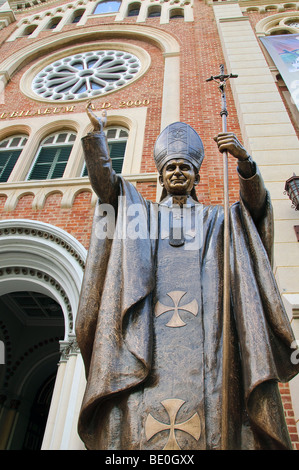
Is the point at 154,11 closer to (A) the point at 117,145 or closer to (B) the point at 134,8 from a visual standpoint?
(B) the point at 134,8

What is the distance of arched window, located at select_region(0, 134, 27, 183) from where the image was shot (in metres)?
7.68

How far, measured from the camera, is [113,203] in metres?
2.43

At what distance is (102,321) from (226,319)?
62 cm

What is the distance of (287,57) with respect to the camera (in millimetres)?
7980

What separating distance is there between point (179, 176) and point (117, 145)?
5693 millimetres

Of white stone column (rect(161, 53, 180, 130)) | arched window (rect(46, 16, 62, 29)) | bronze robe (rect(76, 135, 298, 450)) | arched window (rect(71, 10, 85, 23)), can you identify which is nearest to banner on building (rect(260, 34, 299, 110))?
white stone column (rect(161, 53, 180, 130))

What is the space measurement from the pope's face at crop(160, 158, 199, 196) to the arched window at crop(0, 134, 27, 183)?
18.9ft

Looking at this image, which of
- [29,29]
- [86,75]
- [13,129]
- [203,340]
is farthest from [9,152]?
[29,29]

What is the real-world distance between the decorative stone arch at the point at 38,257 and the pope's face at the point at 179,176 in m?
2.81

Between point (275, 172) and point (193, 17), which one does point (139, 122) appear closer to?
point (275, 172)

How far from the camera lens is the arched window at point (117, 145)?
7461mm

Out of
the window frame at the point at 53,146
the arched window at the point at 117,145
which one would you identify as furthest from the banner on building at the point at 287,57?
the window frame at the point at 53,146

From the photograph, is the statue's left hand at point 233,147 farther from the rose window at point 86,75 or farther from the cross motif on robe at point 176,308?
the rose window at point 86,75

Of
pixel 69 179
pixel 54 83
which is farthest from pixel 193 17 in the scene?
pixel 69 179
